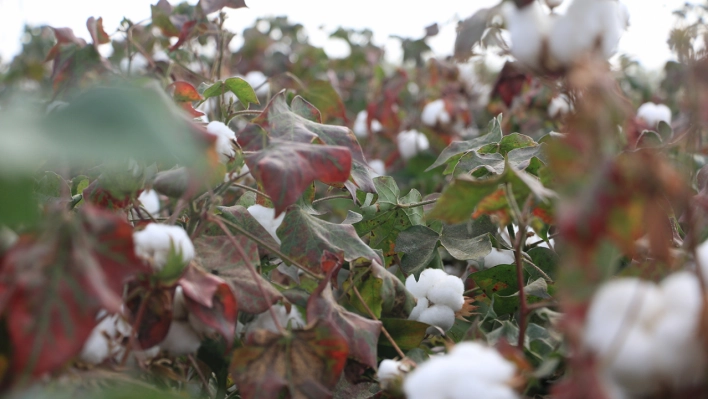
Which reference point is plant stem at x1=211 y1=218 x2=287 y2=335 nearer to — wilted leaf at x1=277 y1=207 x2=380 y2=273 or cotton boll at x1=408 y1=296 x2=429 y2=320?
wilted leaf at x1=277 y1=207 x2=380 y2=273

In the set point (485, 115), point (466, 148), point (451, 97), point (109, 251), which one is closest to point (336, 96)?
point (466, 148)

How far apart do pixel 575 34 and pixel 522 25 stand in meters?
0.04

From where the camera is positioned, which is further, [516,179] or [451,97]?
[451,97]

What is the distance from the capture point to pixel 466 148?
1.00 meters

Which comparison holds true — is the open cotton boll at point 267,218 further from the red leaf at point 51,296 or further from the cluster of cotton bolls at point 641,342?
the cluster of cotton bolls at point 641,342

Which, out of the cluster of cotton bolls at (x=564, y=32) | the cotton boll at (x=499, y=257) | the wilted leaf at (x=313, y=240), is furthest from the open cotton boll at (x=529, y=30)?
the cotton boll at (x=499, y=257)

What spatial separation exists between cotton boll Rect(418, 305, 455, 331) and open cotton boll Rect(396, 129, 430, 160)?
1.25 m

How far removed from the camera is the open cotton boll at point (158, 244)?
525 mm

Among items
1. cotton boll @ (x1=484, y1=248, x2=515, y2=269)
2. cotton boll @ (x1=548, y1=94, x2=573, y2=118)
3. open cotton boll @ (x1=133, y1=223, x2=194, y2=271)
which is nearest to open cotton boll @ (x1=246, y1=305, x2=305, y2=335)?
open cotton boll @ (x1=133, y1=223, x2=194, y2=271)

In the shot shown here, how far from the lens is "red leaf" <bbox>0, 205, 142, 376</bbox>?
39 centimetres

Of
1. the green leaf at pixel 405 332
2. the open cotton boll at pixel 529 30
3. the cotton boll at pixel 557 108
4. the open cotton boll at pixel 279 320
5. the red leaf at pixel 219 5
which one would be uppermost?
the open cotton boll at pixel 529 30

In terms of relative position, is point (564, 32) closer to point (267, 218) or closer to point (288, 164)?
point (288, 164)

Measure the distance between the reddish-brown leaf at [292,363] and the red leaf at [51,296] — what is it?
0.58 feet

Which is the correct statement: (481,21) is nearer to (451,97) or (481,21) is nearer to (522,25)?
(522,25)
